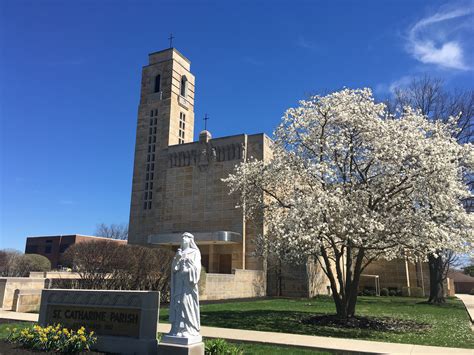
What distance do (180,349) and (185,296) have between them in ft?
3.26

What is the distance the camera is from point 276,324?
14016mm

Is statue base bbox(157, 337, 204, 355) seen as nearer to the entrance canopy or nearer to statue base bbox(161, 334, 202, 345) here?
statue base bbox(161, 334, 202, 345)

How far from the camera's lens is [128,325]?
27.7ft

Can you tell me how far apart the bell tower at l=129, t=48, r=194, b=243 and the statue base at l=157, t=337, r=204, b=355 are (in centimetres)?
3100

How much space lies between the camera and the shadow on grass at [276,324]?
12.3 metres

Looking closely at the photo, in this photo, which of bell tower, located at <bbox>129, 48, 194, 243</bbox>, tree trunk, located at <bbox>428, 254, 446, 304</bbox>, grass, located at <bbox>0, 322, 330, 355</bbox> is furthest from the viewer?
bell tower, located at <bbox>129, 48, 194, 243</bbox>

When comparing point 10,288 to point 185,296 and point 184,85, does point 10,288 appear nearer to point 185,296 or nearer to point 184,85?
point 185,296

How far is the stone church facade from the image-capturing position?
31797 mm

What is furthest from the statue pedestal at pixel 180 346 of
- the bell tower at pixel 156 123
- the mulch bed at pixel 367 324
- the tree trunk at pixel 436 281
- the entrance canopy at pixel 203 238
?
the bell tower at pixel 156 123

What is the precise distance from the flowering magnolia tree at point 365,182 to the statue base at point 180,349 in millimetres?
6260

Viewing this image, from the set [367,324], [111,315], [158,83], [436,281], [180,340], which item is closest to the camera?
[180,340]

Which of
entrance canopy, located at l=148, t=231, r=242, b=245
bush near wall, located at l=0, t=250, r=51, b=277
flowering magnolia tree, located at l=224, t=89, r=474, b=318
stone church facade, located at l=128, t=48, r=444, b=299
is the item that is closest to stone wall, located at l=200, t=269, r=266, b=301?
stone church facade, located at l=128, t=48, r=444, b=299

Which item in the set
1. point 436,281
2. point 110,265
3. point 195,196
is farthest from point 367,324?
point 195,196

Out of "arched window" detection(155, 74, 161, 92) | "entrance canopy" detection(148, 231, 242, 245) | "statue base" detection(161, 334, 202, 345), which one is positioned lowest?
"statue base" detection(161, 334, 202, 345)
